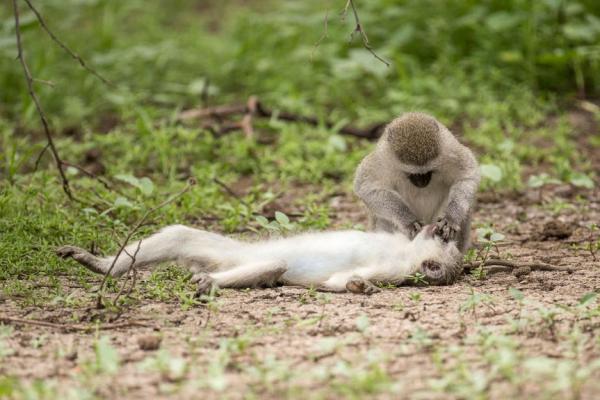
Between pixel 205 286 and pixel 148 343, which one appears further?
pixel 205 286

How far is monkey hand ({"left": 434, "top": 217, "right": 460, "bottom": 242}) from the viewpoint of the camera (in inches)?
224

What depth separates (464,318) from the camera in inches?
173

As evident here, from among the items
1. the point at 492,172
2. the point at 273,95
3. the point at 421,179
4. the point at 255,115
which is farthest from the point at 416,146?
the point at 273,95

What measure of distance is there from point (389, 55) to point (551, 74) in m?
1.79

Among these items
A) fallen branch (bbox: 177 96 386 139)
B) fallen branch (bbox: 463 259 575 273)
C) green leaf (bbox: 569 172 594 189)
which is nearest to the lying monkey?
fallen branch (bbox: 463 259 575 273)

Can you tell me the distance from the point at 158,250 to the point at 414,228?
5.64 ft

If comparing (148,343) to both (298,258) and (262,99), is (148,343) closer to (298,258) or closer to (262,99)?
(298,258)

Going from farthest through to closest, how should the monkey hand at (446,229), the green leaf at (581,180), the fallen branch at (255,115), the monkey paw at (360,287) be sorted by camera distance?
the fallen branch at (255,115)
the green leaf at (581,180)
the monkey hand at (446,229)
the monkey paw at (360,287)

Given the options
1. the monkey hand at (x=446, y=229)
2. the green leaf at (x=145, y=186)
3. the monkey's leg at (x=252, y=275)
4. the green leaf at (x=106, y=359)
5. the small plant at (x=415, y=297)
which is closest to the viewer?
the green leaf at (x=106, y=359)

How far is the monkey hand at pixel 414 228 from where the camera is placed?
6.06 m

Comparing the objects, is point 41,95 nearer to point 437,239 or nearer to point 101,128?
point 101,128

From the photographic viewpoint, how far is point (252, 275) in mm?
5211

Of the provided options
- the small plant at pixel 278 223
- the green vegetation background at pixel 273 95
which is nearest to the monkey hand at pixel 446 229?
the small plant at pixel 278 223

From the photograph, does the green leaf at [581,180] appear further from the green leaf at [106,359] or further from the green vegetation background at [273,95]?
the green leaf at [106,359]
